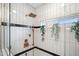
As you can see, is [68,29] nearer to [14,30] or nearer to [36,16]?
[36,16]

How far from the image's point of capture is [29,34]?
1.11 meters

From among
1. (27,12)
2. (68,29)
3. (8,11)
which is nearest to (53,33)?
(68,29)

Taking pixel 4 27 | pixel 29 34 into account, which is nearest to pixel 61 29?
pixel 29 34

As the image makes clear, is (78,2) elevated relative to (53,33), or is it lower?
elevated

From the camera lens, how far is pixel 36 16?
1095 mm

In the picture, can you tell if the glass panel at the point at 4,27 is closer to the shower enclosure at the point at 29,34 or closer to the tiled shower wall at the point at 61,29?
the shower enclosure at the point at 29,34

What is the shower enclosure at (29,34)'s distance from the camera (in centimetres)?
107

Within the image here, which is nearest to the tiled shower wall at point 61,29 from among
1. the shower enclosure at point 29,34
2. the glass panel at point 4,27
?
the shower enclosure at point 29,34

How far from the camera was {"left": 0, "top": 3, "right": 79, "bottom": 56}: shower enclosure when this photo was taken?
3.50ft

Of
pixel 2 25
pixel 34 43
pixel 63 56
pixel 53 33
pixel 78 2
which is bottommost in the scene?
pixel 63 56

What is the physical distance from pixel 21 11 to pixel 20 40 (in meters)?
0.36

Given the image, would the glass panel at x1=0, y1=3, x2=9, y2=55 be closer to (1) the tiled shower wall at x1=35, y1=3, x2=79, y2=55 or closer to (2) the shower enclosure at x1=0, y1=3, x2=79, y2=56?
(2) the shower enclosure at x1=0, y1=3, x2=79, y2=56

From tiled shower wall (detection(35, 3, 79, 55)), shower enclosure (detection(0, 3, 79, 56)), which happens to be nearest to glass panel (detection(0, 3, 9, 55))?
shower enclosure (detection(0, 3, 79, 56))

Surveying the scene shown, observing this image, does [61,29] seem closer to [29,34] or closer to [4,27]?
[29,34]
